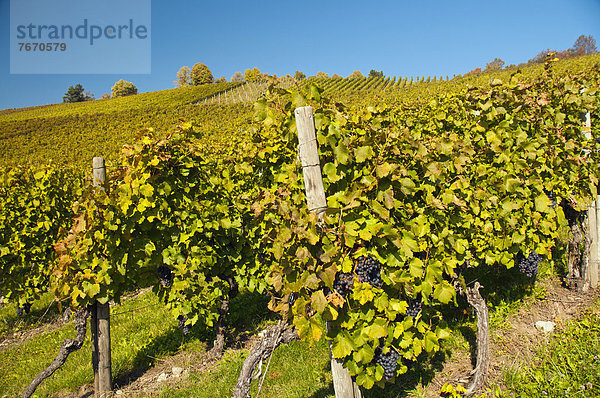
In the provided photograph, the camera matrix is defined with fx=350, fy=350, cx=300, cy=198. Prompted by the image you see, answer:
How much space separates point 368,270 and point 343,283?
0.52 feet

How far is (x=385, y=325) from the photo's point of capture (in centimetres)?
195

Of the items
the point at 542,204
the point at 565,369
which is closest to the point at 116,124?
the point at 542,204

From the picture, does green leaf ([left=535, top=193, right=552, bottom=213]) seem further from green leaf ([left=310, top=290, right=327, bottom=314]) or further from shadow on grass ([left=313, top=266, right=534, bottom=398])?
green leaf ([left=310, top=290, right=327, bottom=314])

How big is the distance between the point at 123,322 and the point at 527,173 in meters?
5.24

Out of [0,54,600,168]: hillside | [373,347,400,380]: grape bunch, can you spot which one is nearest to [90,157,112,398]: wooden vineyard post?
[373,347,400,380]: grape bunch

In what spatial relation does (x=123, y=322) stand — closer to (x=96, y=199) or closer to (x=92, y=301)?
(x=92, y=301)

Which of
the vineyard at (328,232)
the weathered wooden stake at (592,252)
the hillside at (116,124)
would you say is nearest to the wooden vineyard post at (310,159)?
the vineyard at (328,232)

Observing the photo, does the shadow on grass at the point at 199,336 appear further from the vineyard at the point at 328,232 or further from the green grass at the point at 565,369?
the green grass at the point at 565,369

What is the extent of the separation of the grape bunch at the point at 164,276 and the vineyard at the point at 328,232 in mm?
11

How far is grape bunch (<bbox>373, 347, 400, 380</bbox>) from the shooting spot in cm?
212

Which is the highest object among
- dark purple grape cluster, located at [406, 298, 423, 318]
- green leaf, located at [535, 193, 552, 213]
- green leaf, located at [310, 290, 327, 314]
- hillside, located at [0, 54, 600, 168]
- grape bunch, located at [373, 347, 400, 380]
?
hillside, located at [0, 54, 600, 168]

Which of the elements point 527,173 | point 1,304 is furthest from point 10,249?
point 527,173

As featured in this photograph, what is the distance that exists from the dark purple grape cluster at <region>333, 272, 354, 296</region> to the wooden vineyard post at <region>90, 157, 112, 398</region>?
234cm

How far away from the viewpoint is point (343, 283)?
1.98 m
